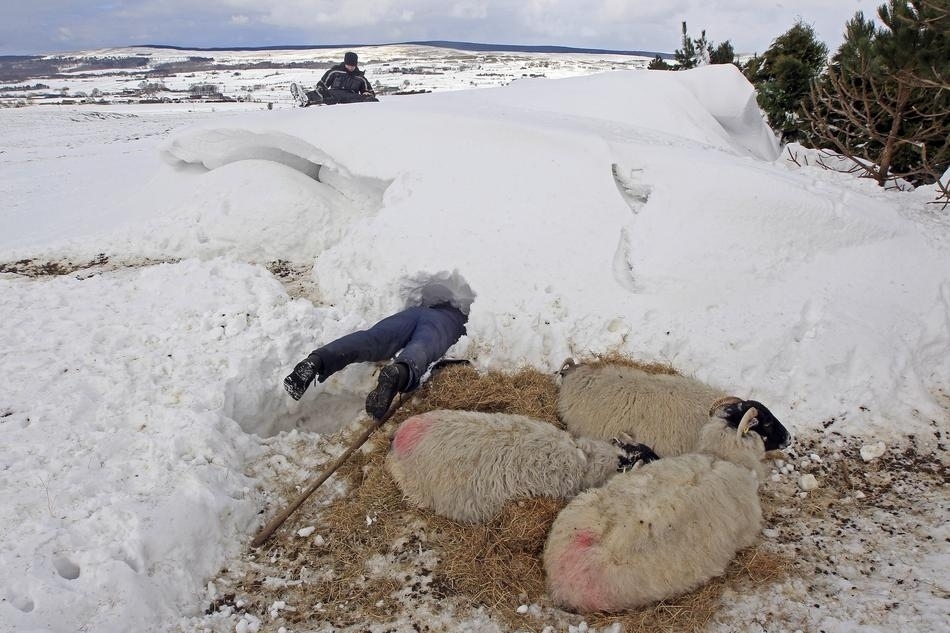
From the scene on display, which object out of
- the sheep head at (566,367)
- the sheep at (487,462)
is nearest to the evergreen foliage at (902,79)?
the sheep head at (566,367)

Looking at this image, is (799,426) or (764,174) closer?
(799,426)

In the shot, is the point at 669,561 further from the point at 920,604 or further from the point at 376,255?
the point at 376,255

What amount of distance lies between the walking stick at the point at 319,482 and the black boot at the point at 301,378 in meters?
0.57

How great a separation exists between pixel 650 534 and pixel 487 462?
1063 millimetres

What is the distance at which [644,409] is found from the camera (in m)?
4.21

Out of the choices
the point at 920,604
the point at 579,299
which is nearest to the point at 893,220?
the point at 579,299

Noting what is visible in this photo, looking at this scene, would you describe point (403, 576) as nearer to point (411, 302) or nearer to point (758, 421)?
point (758, 421)

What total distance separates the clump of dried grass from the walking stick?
0.08 meters

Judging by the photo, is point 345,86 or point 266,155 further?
point 345,86

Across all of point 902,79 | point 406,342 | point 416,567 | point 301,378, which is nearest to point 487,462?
point 416,567

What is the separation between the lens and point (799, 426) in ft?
14.4

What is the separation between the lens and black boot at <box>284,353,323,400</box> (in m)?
4.14

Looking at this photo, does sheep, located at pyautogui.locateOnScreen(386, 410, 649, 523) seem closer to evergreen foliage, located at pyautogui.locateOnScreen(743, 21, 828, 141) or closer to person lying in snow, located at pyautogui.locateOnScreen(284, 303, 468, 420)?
person lying in snow, located at pyautogui.locateOnScreen(284, 303, 468, 420)

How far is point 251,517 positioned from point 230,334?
1.76m
